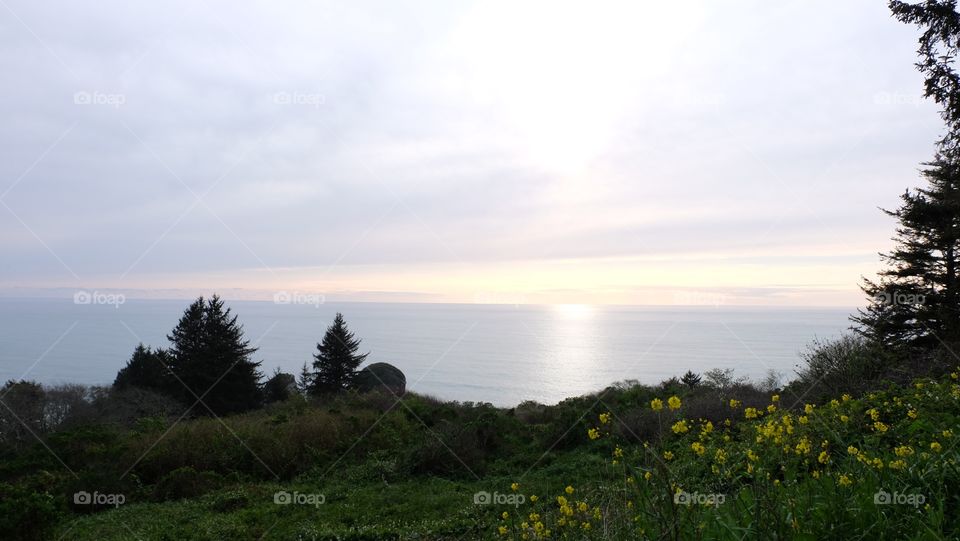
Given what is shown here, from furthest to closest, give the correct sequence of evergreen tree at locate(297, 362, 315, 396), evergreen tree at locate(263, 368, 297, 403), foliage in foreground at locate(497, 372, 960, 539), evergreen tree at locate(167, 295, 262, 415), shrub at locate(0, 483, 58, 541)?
evergreen tree at locate(297, 362, 315, 396), evergreen tree at locate(263, 368, 297, 403), evergreen tree at locate(167, 295, 262, 415), shrub at locate(0, 483, 58, 541), foliage in foreground at locate(497, 372, 960, 539)

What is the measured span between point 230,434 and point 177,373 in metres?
20.6

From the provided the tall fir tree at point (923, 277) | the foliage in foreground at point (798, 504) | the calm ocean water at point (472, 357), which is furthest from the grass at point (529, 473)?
the calm ocean water at point (472, 357)

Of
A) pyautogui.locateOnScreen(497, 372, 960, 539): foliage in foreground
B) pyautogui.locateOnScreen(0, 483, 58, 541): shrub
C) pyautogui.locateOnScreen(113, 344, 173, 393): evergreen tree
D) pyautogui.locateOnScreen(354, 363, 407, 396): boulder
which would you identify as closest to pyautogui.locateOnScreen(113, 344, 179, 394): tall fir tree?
pyautogui.locateOnScreen(113, 344, 173, 393): evergreen tree

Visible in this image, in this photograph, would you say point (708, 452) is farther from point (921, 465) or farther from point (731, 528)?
point (731, 528)

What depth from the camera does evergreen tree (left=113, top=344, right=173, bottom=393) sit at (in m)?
29.9

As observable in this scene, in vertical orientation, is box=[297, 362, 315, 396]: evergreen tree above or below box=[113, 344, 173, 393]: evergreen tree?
below

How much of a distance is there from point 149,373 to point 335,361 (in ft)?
33.9

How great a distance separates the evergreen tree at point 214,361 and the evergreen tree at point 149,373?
49 cm

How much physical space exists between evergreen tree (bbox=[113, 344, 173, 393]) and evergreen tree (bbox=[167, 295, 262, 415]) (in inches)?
19.4

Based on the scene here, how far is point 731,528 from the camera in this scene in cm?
266

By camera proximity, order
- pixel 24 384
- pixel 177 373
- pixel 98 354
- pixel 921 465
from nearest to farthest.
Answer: pixel 921 465 < pixel 24 384 < pixel 177 373 < pixel 98 354

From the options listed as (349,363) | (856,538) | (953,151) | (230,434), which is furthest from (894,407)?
(349,363)

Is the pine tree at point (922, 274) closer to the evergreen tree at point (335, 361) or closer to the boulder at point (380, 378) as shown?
the boulder at point (380, 378)

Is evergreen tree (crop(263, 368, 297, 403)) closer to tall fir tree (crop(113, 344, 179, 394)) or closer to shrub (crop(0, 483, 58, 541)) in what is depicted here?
tall fir tree (crop(113, 344, 179, 394))
